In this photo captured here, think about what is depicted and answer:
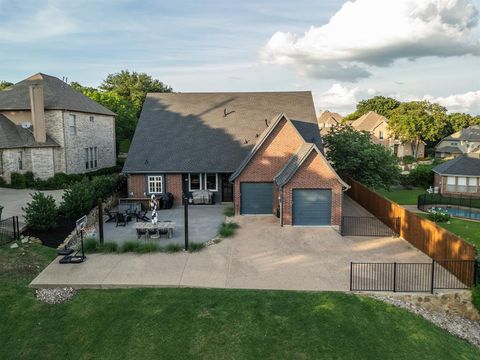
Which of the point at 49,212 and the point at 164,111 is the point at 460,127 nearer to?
the point at 164,111

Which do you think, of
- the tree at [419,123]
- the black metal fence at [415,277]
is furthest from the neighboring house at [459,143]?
the black metal fence at [415,277]

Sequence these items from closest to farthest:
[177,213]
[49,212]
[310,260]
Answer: [310,260] < [49,212] < [177,213]

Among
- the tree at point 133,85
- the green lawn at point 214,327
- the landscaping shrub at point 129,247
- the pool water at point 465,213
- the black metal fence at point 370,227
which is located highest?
the tree at point 133,85

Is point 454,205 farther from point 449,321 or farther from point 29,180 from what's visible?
point 29,180

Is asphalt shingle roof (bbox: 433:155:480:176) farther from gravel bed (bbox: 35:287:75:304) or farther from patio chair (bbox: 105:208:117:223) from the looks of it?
gravel bed (bbox: 35:287:75:304)

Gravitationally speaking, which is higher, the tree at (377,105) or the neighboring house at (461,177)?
the tree at (377,105)

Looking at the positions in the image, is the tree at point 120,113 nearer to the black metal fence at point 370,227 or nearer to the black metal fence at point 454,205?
the black metal fence at point 454,205

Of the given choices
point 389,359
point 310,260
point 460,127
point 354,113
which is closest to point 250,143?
point 310,260
